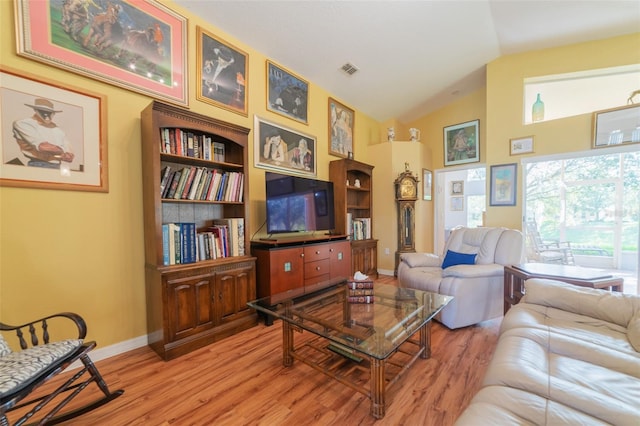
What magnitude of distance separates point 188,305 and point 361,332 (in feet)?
4.59

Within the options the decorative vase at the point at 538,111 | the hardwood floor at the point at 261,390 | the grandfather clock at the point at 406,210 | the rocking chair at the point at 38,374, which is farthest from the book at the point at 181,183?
the decorative vase at the point at 538,111

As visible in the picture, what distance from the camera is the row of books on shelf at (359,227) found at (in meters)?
3.90

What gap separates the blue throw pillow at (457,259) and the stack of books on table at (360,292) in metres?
1.28

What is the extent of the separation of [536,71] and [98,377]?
5684 mm

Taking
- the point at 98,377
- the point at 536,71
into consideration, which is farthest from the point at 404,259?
the point at 536,71

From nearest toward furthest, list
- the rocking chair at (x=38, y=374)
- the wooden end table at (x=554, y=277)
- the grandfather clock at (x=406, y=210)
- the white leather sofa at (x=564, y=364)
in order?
the white leather sofa at (x=564, y=364) → the rocking chair at (x=38, y=374) → the wooden end table at (x=554, y=277) → the grandfather clock at (x=406, y=210)

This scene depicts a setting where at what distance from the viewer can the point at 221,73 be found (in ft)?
8.35

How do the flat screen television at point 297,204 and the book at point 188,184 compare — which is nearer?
the book at point 188,184

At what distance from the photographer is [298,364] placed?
→ 1.78 metres

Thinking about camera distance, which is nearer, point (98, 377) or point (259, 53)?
point (98, 377)

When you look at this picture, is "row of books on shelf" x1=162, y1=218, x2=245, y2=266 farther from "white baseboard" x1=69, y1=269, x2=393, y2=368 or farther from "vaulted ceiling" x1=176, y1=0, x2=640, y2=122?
"vaulted ceiling" x1=176, y1=0, x2=640, y2=122

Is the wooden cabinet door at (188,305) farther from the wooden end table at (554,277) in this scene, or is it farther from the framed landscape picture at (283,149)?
the wooden end table at (554,277)

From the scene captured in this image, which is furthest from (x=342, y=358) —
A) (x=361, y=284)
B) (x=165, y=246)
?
(x=165, y=246)

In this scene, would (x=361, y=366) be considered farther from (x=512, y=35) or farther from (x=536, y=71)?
(x=536, y=71)
